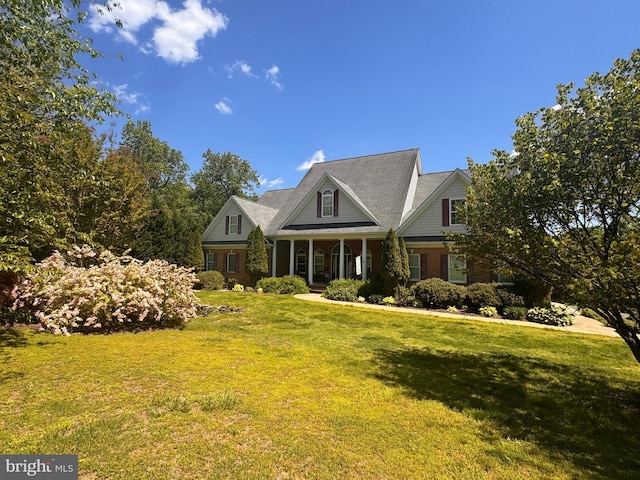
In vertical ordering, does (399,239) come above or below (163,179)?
below

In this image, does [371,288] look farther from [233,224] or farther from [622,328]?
[233,224]

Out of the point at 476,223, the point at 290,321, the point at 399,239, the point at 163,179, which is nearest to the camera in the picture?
the point at 476,223

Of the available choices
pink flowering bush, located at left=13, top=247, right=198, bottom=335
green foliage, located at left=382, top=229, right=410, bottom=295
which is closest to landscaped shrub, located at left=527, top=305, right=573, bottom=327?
green foliage, located at left=382, top=229, right=410, bottom=295

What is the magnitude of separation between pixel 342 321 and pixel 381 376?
5.68m

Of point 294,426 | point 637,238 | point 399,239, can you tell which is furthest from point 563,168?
→ point 399,239

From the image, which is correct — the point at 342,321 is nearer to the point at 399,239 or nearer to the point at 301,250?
the point at 399,239

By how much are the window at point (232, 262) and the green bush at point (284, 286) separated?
5543mm

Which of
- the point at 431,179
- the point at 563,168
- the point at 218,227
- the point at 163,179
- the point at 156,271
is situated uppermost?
the point at 163,179

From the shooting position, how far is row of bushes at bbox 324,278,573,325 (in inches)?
503

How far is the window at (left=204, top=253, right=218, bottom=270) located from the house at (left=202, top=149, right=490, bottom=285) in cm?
8

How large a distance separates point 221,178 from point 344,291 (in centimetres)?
3869

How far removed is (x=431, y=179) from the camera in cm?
2302

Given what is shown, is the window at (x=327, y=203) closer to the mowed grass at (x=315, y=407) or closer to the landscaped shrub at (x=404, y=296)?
the landscaped shrub at (x=404, y=296)

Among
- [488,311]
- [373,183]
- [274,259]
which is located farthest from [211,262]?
[488,311]
